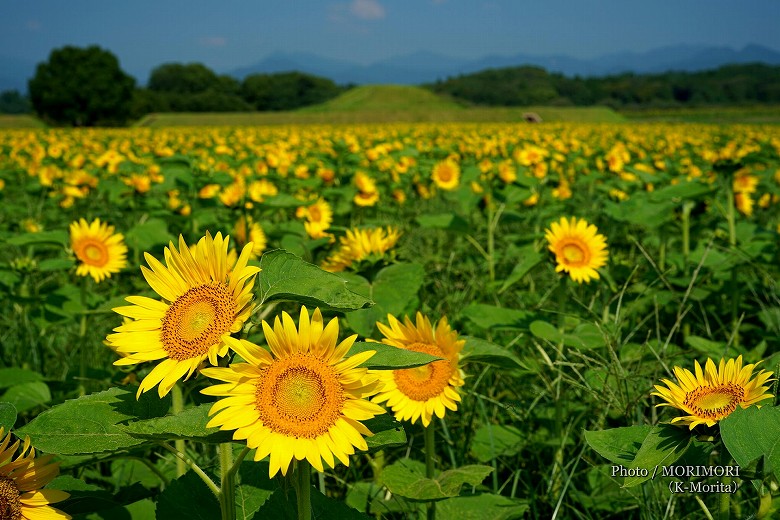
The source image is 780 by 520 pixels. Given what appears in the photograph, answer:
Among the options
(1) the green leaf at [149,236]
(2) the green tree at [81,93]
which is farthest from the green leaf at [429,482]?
(2) the green tree at [81,93]

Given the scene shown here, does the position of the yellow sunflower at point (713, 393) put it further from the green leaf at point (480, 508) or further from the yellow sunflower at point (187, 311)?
the yellow sunflower at point (187, 311)

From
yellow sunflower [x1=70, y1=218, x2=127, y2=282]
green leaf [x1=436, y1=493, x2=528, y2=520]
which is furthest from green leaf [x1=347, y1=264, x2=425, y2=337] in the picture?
yellow sunflower [x1=70, y1=218, x2=127, y2=282]

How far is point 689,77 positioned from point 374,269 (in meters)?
113

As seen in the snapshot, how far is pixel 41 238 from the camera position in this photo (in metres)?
2.47

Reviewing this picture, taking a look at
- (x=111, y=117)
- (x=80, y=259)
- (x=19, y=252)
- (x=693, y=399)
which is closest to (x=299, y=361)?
(x=693, y=399)

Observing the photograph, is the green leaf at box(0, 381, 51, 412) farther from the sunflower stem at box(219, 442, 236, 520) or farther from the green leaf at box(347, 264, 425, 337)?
the sunflower stem at box(219, 442, 236, 520)

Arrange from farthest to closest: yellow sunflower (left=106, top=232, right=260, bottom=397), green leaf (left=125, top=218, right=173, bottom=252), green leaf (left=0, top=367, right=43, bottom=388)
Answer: green leaf (left=125, top=218, right=173, bottom=252)
green leaf (left=0, top=367, right=43, bottom=388)
yellow sunflower (left=106, top=232, right=260, bottom=397)

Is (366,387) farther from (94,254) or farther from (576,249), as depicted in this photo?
(94,254)

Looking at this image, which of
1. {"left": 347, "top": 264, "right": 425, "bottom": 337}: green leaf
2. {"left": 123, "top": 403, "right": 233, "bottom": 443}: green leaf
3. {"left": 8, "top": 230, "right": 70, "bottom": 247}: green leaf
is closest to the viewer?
{"left": 123, "top": 403, "right": 233, "bottom": 443}: green leaf

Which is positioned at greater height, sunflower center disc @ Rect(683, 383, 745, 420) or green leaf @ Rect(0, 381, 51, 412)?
sunflower center disc @ Rect(683, 383, 745, 420)

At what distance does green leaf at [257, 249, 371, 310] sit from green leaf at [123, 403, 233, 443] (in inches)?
7.8

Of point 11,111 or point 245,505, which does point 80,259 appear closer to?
point 245,505

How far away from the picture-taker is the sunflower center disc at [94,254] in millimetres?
2805

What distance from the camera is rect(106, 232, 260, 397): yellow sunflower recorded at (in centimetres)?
100
